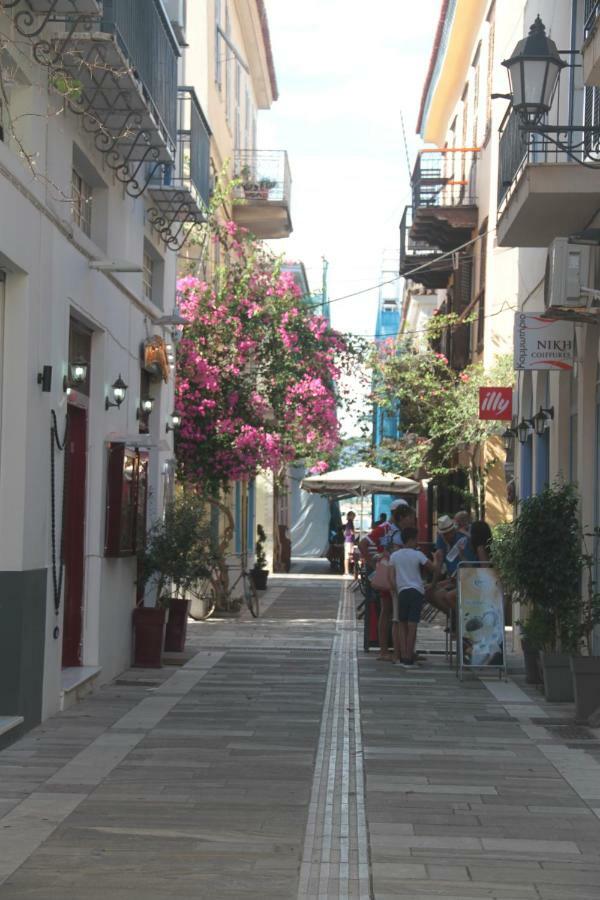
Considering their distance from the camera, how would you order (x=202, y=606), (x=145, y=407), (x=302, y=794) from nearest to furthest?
(x=302, y=794)
(x=145, y=407)
(x=202, y=606)

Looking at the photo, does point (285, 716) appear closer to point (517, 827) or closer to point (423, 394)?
point (517, 827)

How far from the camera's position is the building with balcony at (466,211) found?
85.4 ft

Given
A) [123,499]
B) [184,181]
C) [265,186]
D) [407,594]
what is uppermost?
[265,186]

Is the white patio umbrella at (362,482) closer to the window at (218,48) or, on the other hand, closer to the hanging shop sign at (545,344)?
the window at (218,48)

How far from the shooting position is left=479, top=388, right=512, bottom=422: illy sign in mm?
20125

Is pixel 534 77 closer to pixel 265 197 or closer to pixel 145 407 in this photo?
pixel 145 407

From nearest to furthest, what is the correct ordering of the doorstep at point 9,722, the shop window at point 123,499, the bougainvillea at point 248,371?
the doorstep at point 9,722 → the shop window at point 123,499 → the bougainvillea at point 248,371

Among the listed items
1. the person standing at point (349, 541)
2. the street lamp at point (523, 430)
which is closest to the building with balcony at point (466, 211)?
the street lamp at point (523, 430)

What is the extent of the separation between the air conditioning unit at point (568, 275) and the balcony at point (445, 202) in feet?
50.1

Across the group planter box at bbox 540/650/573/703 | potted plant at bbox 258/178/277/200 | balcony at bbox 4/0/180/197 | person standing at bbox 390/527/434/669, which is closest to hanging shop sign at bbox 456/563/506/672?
person standing at bbox 390/527/434/669

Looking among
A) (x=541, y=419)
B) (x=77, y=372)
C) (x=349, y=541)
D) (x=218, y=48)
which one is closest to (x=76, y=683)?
(x=77, y=372)

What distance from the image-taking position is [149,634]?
15914 mm

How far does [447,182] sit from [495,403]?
10.5m

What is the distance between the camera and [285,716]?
39.9 feet
